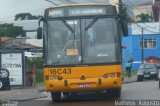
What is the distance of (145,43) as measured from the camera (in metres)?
86.7

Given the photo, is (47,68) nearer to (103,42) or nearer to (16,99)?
(103,42)

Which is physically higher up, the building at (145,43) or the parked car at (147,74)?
the building at (145,43)

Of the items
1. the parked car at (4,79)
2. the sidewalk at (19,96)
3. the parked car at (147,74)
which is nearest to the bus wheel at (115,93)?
the sidewalk at (19,96)

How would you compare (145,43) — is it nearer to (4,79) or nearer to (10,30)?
(10,30)

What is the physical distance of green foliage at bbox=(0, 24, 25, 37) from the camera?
106162 millimetres

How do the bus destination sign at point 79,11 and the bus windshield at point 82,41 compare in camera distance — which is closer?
the bus windshield at point 82,41

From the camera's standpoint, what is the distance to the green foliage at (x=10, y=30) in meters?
106

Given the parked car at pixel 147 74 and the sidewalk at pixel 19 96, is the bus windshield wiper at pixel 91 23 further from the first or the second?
the parked car at pixel 147 74

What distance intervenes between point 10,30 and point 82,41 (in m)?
91.0

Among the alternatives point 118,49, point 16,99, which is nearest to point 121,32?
point 118,49

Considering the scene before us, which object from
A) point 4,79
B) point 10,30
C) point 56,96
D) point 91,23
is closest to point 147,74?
point 4,79

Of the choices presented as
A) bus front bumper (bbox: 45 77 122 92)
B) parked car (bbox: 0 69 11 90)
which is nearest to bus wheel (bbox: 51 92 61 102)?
bus front bumper (bbox: 45 77 122 92)

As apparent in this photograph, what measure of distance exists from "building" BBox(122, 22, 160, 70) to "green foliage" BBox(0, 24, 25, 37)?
28.1 meters

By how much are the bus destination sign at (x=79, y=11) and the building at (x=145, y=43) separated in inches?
2597
